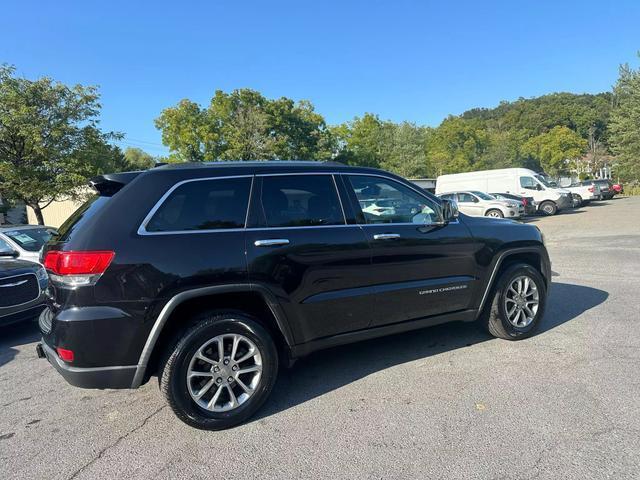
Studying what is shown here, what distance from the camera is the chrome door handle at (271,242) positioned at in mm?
3135

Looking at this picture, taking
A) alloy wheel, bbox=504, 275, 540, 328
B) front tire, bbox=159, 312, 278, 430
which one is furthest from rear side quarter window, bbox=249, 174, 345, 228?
alloy wheel, bbox=504, 275, 540, 328

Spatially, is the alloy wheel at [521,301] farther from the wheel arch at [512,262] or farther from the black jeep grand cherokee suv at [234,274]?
the black jeep grand cherokee suv at [234,274]

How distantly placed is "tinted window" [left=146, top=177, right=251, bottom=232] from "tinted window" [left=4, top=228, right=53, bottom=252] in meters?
5.68

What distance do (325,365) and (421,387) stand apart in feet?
3.21

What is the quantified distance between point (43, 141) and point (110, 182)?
14349mm

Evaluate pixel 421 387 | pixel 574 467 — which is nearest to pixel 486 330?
pixel 421 387

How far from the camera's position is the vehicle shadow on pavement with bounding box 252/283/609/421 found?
354 centimetres

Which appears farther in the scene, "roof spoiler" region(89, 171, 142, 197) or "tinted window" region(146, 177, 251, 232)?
"roof spoiler" region(89, 171, 142, 197)

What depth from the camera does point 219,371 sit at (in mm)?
3064

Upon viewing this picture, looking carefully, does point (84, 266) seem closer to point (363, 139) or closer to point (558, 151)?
point (363, 139)

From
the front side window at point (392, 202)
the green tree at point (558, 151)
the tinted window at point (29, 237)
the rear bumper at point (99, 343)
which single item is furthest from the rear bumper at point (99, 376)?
the green tree at point (558, 151)

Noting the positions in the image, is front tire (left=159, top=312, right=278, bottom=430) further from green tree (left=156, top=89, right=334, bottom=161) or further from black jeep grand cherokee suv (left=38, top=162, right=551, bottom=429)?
green tree (left=156, top=89, right=334, bottom=161)

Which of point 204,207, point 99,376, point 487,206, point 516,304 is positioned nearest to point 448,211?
point 516,304

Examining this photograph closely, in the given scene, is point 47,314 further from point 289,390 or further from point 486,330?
point 486,330
